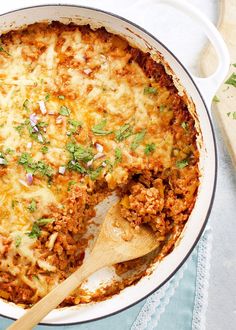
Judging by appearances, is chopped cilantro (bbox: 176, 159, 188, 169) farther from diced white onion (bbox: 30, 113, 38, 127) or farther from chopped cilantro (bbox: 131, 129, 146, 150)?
diced white onion (bbox: 30, 113, 38, 127)

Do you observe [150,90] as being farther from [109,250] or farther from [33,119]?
[109,250]

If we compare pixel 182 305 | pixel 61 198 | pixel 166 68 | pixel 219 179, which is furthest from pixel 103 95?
pixel 182 305

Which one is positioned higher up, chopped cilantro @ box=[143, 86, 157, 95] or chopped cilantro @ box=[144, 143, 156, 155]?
chopped cilantro @ box=[143, 86, 157, 95]

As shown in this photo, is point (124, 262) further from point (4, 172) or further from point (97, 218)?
point (4, 172)

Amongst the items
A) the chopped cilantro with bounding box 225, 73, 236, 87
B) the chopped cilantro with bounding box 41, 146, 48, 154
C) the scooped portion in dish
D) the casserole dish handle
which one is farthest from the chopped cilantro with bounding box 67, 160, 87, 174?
the chopped cilantro with bounding box 225, 73, 236, 87

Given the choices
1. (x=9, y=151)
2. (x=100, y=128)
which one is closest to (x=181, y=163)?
(x=100, y=128)

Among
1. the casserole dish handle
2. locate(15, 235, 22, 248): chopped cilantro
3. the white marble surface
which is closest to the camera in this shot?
the casserole dish handle
